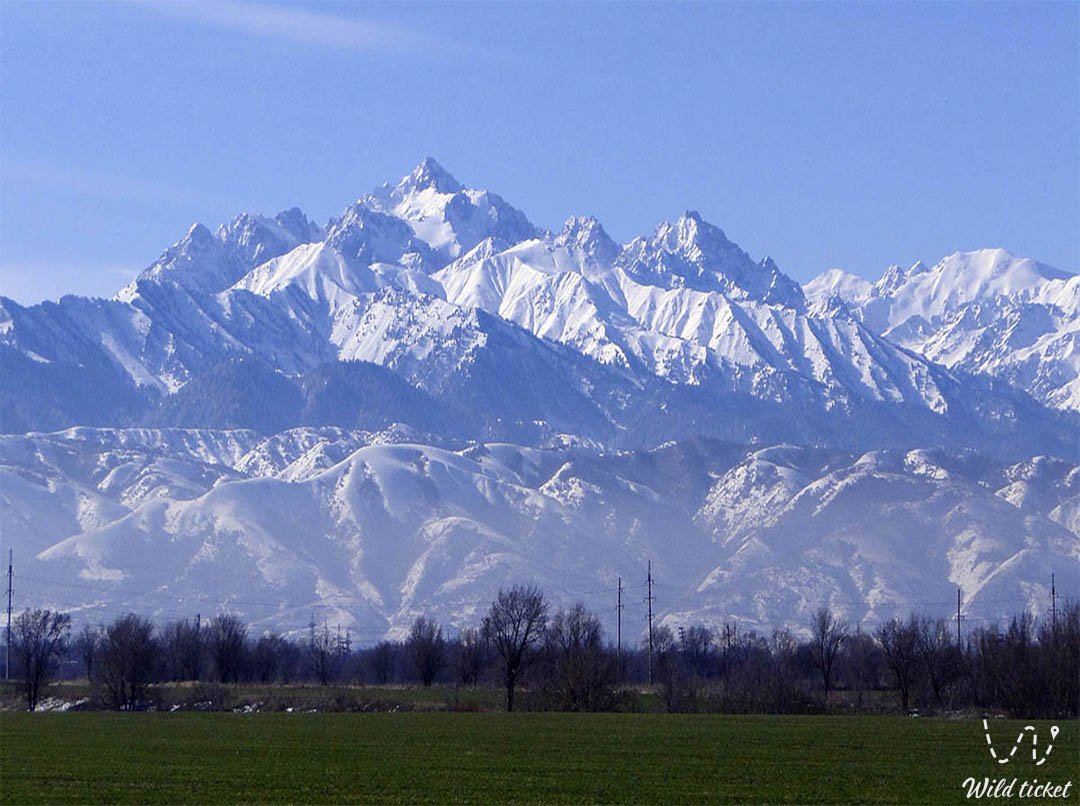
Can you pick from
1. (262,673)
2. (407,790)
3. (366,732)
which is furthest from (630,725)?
(262,673)

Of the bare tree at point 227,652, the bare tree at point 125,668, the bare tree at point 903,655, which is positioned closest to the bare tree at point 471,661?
the bare tree at point 227,652

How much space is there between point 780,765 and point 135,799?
19.8 metres

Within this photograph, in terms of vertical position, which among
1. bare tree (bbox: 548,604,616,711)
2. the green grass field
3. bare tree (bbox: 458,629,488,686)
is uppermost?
bare tree (bbox: 458,629,488,686)

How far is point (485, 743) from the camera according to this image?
63375 millimetres

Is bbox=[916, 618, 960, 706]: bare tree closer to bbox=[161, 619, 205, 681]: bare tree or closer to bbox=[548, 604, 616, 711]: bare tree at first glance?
bbox=[548, 604, 616, 711]: bare tree

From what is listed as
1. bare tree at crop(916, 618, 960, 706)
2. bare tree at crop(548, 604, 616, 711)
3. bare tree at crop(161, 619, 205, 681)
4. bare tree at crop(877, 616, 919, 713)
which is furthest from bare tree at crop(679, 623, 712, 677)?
bare tree at crop(548, 604, 616, 711)

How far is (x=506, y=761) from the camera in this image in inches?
2213

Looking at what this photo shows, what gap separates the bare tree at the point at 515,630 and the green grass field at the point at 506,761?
2347 cm

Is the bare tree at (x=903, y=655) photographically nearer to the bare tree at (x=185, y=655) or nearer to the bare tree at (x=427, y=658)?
the bare tree at (x=427, y=658)

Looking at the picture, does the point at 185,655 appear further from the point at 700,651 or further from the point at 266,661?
the point at 700,651

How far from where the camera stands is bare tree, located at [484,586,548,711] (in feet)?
335

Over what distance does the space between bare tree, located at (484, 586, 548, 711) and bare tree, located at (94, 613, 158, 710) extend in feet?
66.2

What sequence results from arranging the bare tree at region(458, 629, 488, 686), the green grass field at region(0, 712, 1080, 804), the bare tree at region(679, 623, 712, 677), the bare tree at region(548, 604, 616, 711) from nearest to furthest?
1. the green grass field at region(0, 712, 1080, 804)
2. the bare tree at region(548, 604, 616, 711)
3. the bare tree at region(458, 629, 488, 686)
4. the bare tree at region(679, 623, 712, 677)

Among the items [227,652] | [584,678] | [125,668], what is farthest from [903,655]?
[227,652]
